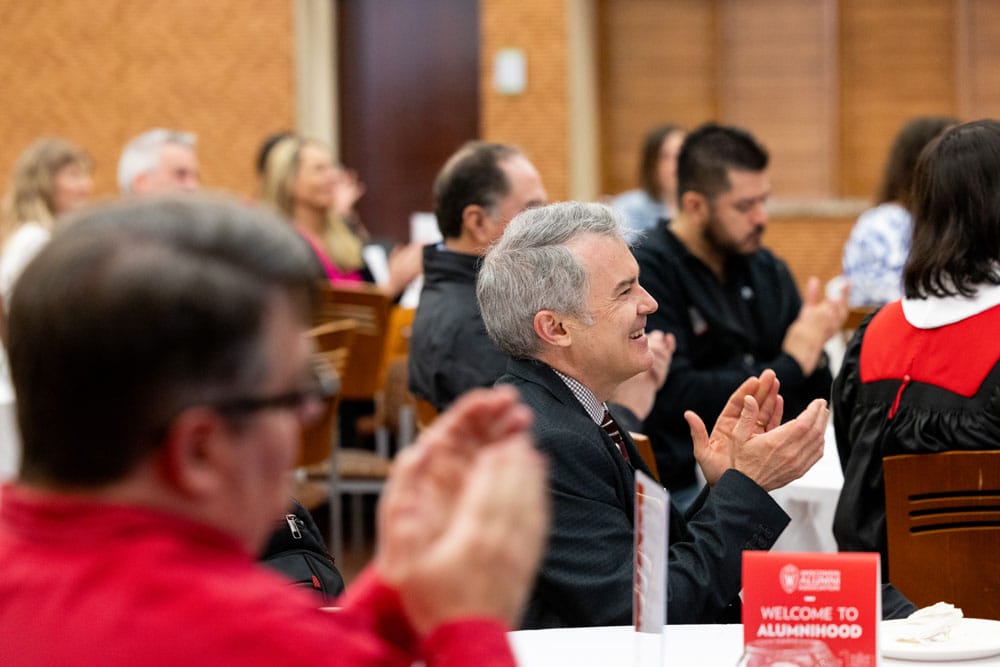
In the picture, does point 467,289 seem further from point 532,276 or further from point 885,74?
point 885,74

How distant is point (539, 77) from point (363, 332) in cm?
543

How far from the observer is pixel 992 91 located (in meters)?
10.0

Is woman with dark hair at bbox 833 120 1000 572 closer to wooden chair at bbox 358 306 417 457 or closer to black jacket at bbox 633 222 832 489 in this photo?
black jacket at bbox 633 222 832 489

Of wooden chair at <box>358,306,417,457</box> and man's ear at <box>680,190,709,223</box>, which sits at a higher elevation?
man's ear at <box>680,190,709,223</box>

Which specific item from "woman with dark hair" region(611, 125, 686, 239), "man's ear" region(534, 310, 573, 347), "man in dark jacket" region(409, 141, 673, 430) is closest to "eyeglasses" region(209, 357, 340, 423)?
"man's ear" region(534, 310, 573, 347)

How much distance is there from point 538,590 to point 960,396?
116 cm

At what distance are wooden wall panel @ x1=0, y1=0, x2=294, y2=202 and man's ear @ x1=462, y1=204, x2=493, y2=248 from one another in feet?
24.1

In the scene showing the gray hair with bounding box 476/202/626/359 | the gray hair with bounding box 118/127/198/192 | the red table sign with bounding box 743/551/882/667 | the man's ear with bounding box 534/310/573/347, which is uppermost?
the gray hair with bounding box 118/127/198/192

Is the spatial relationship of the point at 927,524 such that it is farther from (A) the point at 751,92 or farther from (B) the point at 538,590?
(A) the point at 751,92

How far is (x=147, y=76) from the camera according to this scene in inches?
434

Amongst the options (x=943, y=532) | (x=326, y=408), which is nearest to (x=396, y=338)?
(x=326, y=408)

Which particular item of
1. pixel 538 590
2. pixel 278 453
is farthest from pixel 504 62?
pixel 278 453

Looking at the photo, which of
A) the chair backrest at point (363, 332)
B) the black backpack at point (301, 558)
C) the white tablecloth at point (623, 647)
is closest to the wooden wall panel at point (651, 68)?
the chair backrest at point (363, 332)

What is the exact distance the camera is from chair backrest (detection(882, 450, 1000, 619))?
259 centimetres
